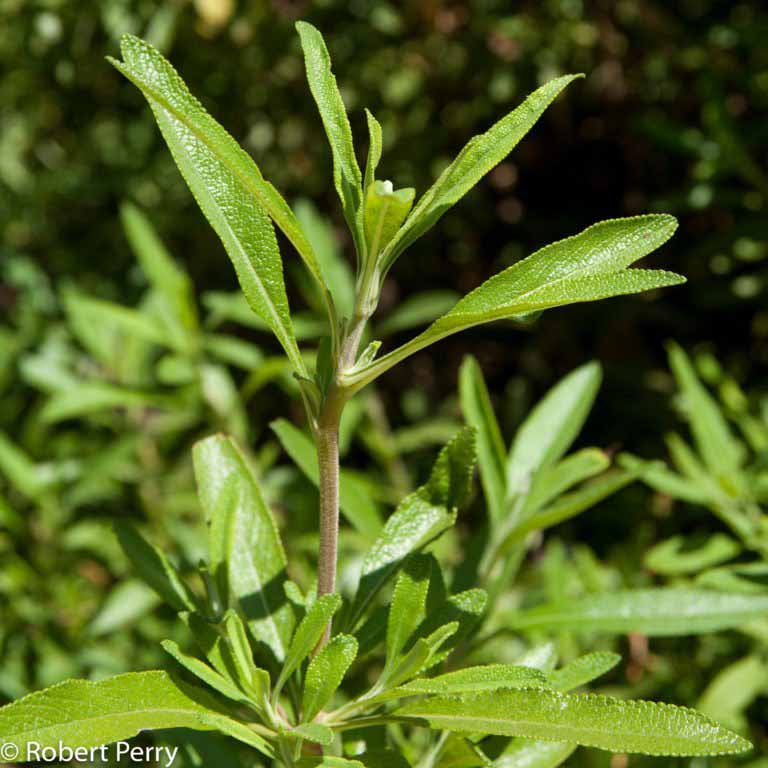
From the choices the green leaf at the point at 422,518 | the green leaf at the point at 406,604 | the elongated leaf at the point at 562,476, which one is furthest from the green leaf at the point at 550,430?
the green leaf at the point at 406,604

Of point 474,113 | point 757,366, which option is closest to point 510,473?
point 757,366

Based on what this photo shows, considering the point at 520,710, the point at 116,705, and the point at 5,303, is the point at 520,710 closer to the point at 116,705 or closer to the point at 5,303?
the point at 116,705

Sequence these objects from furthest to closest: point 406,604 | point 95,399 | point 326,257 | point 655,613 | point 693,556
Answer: point 326,257
point 95,399
point 693,556
point 655,613
point 406,604

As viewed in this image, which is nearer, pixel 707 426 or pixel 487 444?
pixel 487 444

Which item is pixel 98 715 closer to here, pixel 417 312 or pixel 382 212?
pixel 382 212

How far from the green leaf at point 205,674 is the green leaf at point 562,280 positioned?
261mm

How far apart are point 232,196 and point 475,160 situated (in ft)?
0.69

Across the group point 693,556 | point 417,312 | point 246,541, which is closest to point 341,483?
point 246,541

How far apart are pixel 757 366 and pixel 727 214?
1.34ft

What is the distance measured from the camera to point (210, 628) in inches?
35.0

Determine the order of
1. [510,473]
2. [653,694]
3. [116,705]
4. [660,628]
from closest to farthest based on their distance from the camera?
1. [116,705]
2. [660,628]
3. [510,473]
4. [653,694]

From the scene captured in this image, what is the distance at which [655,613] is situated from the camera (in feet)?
3.60

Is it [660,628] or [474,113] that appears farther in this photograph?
[474,113]

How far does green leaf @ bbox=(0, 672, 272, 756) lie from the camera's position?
0.75 metres
